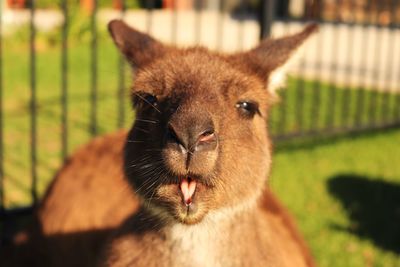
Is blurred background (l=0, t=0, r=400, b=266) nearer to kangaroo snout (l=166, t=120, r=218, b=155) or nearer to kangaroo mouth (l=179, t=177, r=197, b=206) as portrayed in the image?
kangaroo mouth (l=179, t=177, r=197, b=206)

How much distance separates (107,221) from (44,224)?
20.4 inches

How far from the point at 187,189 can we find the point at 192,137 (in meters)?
0.31

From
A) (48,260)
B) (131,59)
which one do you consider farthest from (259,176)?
(48,260)

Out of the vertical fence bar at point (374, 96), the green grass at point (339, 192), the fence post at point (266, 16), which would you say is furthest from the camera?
the vertical fence bar at point (374, 96)

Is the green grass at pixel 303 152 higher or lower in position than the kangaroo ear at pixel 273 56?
lower

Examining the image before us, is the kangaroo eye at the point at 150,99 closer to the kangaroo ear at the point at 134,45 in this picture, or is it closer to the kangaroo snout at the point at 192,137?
the kangaroo ear at the point at 134,45

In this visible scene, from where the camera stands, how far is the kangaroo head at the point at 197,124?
250 centimetres

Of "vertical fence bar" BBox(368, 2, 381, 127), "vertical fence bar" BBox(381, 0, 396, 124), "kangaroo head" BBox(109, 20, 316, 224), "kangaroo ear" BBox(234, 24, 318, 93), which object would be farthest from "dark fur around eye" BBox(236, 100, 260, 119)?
"vertical fence bar" BBox(381, 0, 396, 124)

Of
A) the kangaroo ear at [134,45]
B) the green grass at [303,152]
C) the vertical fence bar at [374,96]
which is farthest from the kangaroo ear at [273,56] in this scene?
the vertical fence bar at [374,96]

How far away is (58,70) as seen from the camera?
12.8m

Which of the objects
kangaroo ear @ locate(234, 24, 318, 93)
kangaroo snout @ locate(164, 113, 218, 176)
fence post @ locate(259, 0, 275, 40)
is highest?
fence post @ locate(259, 0, 275, 40)

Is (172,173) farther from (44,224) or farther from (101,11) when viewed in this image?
(101,11)

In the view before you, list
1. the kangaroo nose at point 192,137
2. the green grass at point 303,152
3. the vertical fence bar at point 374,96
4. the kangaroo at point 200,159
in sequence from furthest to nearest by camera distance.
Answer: the vertical fence bar at point 374,96, the green grass at point 303,152, the kangaroo at point 200,159, the kangaroo nose at point 192,137

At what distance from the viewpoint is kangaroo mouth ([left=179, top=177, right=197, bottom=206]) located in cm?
262
